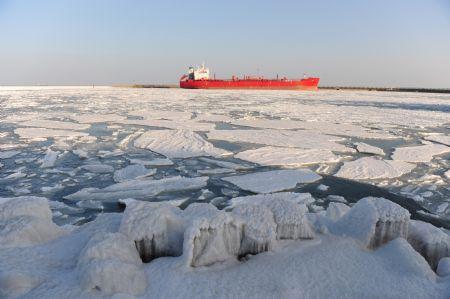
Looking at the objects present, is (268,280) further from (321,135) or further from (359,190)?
(321,135)

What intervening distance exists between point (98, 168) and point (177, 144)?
6.71 ft

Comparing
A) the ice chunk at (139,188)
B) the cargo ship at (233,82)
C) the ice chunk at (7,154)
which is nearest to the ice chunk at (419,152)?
the ice chunk at (139,188)

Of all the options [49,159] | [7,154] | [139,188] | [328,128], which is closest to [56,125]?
[7,154]

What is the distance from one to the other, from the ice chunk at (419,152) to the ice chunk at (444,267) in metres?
4.01

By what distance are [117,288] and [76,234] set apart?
803 millimetres

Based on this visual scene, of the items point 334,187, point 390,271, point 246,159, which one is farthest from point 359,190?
point 390,271

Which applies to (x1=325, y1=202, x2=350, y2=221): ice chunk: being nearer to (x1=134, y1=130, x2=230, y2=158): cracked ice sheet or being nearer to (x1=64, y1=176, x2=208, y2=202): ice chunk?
(x1=64, y1=176, x2=208, y2=202): ice chunk

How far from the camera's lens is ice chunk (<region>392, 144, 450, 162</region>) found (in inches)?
229

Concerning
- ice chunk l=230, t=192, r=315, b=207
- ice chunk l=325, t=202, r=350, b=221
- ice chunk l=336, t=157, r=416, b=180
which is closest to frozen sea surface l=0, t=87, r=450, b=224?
ice chunk l=336, t=157, r=416, b=180

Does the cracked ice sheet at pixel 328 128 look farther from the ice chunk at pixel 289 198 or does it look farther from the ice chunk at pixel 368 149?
the ice chunk at pixel 289 198

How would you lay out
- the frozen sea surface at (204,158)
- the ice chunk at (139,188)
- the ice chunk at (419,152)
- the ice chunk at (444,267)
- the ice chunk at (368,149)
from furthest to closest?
the ice chunk at (368,149), the ice chunk at (419,152), the frozen sea surface at (204,158), the ice chunk at (139,188), the ice chunk at (444,267)

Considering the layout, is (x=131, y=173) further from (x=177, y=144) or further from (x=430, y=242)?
(x=430, y=242)

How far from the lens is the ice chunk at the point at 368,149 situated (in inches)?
247

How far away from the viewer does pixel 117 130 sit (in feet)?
28.4
